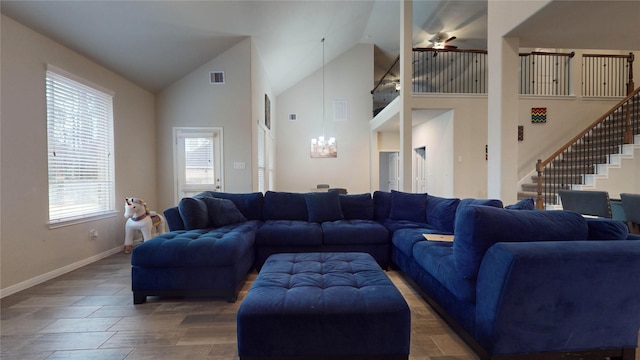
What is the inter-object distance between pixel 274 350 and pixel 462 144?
5998mm

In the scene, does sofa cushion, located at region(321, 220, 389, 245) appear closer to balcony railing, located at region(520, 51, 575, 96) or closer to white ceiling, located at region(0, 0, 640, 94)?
white ceiling, located at region(0, 0, 640, 94)

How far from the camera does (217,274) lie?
7.97 feet

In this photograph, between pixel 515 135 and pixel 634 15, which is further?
pixel 515 135

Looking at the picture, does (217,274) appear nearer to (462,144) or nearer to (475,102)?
(462,144)

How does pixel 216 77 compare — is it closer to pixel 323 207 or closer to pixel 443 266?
pixel 323 207

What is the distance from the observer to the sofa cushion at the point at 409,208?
3.60 m

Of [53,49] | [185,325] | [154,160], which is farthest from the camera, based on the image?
[154,160]

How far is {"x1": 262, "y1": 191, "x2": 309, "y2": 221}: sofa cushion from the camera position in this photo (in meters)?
3.79

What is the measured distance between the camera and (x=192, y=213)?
306 cm

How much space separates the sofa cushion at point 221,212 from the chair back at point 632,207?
14.8 feet

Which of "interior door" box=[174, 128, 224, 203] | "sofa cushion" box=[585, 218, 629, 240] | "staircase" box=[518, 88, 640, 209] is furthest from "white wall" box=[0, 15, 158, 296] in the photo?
"staircase" box=[518, 88, 640, 209]

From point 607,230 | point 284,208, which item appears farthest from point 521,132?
point 284,208

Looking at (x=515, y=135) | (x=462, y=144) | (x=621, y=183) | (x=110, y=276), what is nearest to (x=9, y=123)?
(x=110, y=276)

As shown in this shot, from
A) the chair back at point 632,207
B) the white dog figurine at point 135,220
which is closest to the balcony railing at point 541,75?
the chair back at point 632,207
